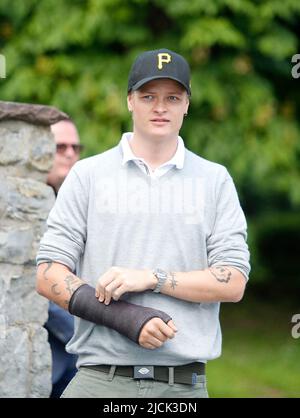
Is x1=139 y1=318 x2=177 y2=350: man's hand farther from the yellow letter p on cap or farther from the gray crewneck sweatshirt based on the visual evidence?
the yellow letter p on cap

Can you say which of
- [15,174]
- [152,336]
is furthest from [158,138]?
[15,174]

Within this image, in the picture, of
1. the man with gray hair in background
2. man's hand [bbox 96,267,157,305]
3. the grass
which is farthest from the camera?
the grass

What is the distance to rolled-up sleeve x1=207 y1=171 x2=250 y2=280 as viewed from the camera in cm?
323

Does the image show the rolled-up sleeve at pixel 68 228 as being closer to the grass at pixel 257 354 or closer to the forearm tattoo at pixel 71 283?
the forearm tattoo at pixel 71 283

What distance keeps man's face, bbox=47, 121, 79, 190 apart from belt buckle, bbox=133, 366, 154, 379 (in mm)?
1942

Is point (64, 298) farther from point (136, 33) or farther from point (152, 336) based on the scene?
point (136, 33)

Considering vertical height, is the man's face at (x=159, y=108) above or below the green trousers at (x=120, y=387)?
above

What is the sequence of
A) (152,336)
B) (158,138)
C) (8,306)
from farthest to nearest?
(8,306) → (158,138) → (152,336)

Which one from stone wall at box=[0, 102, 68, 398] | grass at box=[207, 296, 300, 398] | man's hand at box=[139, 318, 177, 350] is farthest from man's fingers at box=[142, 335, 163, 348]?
grass at box=[207, 296, 300, 398]

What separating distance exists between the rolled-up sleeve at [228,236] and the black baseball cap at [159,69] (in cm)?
39

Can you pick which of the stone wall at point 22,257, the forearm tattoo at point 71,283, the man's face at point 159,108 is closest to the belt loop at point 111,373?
the forearm tattoo at point 71,283

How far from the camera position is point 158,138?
3275mm

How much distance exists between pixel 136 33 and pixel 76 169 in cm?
652

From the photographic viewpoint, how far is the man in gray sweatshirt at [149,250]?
317 cm
